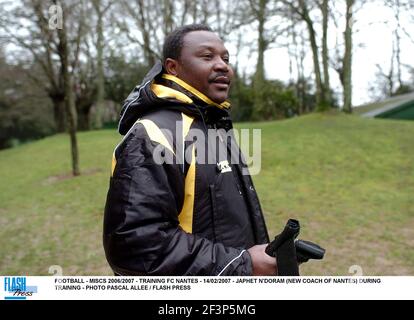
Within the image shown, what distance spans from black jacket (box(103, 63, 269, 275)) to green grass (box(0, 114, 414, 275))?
2.93ft

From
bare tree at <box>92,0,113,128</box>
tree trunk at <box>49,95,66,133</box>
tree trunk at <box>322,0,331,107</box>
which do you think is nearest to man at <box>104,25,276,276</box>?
bare tree at <box>92,0,113,128</box>

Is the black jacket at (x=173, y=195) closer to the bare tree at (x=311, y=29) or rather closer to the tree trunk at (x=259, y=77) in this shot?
the bare tree at (x=311, y=29)

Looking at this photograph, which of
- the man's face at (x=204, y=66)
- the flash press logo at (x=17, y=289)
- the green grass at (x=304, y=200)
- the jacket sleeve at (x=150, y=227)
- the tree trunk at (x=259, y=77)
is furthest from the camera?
the tree trunk at (x=259, y=77)

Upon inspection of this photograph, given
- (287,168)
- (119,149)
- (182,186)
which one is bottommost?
(287,168)

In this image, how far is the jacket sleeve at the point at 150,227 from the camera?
0.98 m

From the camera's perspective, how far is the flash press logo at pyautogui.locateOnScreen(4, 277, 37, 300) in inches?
43.0

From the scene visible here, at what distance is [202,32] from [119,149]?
1.52 ft

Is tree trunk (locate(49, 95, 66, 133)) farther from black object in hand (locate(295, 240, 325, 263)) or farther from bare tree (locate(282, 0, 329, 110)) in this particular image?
black object in hand (locate(295, 240, 325, 263))

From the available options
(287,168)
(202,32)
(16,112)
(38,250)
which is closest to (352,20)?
(287,168)

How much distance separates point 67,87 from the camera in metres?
7.15

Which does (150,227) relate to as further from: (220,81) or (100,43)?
(100,43)

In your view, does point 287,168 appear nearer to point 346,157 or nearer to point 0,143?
point 346,157

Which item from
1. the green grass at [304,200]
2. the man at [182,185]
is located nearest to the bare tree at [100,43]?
the green grass at [304,200]

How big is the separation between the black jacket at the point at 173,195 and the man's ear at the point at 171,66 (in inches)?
0.9
